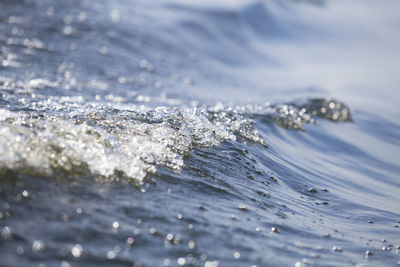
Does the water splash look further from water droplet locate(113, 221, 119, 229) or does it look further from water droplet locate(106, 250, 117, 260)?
water droplet locate(106, 250, 117, 260)

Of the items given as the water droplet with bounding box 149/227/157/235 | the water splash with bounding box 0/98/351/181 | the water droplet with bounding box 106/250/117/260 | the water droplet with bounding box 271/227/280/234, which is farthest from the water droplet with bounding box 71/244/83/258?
the water droplet with bounding box 271/227/280/234

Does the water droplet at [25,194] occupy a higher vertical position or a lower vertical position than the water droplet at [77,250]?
higher

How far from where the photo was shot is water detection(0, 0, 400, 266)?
9.89 feet

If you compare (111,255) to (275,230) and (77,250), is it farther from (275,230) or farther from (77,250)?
(275,230)

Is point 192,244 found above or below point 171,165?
below

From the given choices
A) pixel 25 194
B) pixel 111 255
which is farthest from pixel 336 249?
pixel 25 194

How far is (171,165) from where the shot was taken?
13.6 ft

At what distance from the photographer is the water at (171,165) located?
3.01 m

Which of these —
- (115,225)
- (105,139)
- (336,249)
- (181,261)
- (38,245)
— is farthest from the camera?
(105,139)

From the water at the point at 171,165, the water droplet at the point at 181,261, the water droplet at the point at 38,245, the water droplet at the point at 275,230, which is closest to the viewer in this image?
the water droplet at the point at 38,245

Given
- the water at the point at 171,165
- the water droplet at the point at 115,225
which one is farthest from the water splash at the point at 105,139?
the water droplet at the point at 115,225

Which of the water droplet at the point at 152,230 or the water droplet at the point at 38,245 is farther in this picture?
the water droplet at the point at 152,230

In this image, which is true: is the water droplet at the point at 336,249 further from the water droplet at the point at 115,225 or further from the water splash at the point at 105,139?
the water droplet at the point at 115,225

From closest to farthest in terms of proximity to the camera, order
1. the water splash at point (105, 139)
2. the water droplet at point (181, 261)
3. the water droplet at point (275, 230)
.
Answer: the water droplet at point (181, 261), the water splash at point (105, 139), the water droplet at point (275, 230)
